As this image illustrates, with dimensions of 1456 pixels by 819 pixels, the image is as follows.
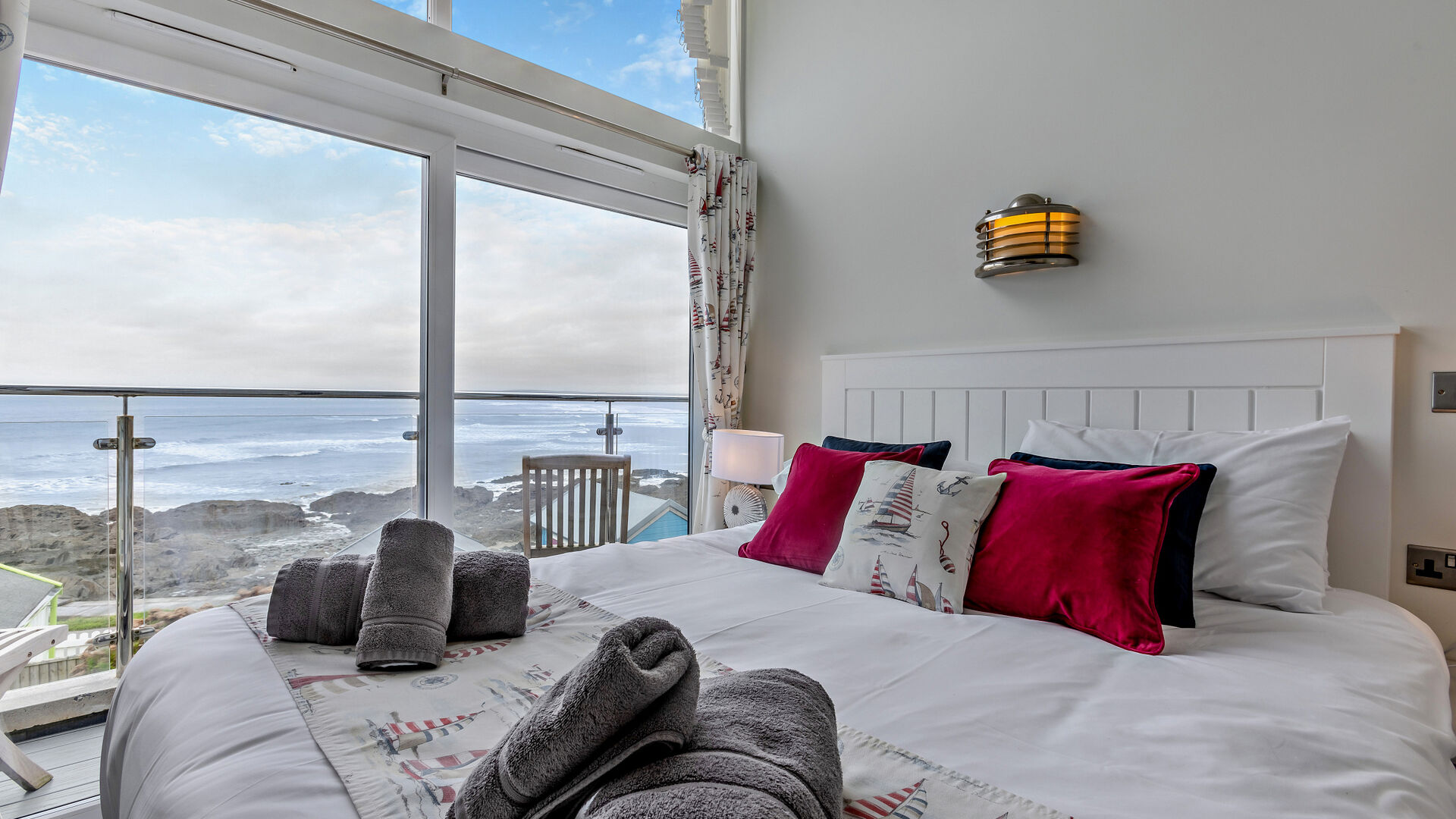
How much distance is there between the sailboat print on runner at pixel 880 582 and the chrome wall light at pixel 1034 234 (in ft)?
3.89

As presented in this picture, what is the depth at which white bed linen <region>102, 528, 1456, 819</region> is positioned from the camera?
75 cm

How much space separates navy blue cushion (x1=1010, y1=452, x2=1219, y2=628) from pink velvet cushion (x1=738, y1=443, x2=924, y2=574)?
0.66 meters

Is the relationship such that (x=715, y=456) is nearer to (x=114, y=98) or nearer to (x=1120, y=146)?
(x=1120, y=146)

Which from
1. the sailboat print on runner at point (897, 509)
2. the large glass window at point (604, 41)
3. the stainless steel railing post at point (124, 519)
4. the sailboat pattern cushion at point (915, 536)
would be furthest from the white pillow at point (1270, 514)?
the stainless steel railing post at point (124, 519)

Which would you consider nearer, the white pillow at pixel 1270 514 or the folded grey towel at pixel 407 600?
the folded grey towel at pixel 407 600

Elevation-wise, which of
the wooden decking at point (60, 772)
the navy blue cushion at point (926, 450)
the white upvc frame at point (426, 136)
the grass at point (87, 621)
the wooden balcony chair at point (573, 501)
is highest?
the white upvc frame at point (426, 136)

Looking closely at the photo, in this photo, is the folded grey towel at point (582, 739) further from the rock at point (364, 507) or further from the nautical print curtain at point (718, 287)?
the nautical print curtain at point (718, 287)

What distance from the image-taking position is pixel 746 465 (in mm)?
2793

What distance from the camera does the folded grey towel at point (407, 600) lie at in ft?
3.50

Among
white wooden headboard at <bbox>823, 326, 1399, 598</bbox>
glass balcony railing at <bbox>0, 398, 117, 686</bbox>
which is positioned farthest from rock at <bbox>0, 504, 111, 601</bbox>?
white wooden headboard at <bbox>823, 326, 1399, 598</bbox>

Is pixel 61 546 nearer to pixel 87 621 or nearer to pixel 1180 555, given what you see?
pixel 87 621

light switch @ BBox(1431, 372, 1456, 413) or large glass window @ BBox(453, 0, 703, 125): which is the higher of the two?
large glass window @ BBox(453, 0, 703, 125)

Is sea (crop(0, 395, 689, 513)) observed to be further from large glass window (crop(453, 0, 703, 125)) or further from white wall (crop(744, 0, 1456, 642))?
large glass window (crop(453, 0, 703, 125))

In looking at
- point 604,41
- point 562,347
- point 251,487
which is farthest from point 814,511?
point 604,41
